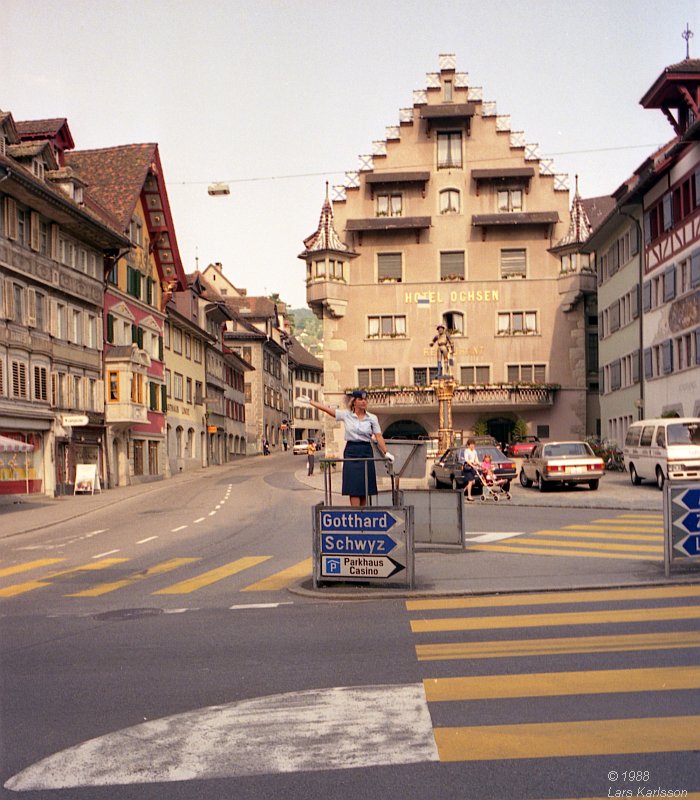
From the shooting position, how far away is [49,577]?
13.9m

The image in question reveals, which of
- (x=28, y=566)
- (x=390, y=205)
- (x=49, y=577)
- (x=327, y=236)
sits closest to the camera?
(x=49, y=577)

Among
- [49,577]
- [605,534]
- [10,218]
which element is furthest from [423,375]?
[49,577]

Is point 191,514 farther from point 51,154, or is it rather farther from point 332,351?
point 332,351

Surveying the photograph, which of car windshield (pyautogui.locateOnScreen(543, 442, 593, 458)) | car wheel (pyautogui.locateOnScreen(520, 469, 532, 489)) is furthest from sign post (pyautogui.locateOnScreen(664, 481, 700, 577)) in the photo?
car wheel (pyautogui.locateOnScreen(520, 469, 532, 489))

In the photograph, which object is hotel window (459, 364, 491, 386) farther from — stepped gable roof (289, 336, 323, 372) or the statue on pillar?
stepped gable roof (289, 336, 323, 372)

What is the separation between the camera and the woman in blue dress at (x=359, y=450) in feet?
37.0

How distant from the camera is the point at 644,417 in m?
43.5

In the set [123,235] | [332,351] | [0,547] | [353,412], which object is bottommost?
[0,547]

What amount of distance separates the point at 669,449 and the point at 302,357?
106595mm

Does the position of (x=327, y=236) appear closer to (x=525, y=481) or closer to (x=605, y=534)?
(x=525, y=481)

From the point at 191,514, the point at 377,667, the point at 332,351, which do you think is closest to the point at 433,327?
the point at 332,351

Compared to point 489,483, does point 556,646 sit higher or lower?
lower

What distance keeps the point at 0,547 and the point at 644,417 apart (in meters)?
31.0

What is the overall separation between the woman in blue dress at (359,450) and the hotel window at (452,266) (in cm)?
4873
